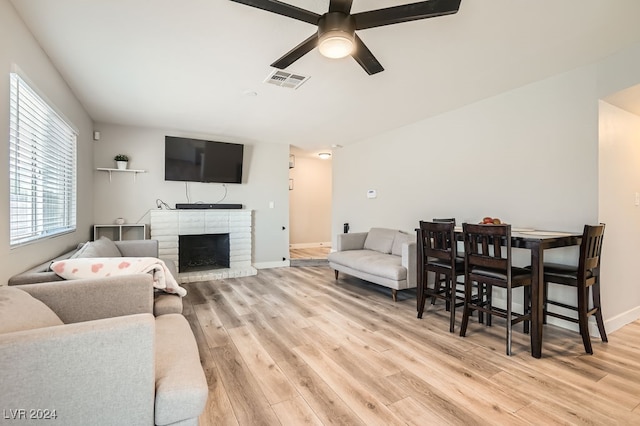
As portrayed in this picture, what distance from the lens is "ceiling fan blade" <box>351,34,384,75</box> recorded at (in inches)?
74.6

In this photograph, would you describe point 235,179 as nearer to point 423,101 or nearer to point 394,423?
point 423,101

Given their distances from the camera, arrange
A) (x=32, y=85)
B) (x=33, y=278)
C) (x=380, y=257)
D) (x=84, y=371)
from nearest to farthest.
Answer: (x=84, y=371), (x=33, y=278), (x=32, y=85), (x=380, y=257)

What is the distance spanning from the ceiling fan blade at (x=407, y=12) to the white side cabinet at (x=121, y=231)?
431 cm

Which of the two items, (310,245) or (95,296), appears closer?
(95,296)

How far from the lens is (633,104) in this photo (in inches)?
110

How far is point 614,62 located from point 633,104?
58 cm

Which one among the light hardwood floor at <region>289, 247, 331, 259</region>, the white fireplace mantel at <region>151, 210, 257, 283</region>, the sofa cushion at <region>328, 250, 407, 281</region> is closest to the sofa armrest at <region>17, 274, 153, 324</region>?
the sofa cushion at <region>328, 250, 407, 281</region>

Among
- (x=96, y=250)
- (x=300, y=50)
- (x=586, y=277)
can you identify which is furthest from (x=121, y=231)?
(x=586, y=277)

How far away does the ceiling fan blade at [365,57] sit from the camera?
189 cm

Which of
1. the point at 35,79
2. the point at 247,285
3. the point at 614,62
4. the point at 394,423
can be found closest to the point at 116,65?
the point at 35,79

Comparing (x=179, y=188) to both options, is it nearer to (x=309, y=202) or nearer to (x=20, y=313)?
(x=309, y=202)

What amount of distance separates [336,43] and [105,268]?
1.96 meters

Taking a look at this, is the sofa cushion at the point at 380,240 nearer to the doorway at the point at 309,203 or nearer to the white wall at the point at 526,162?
the white wall at the point at 526,162

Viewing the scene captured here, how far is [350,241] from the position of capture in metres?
4.77
